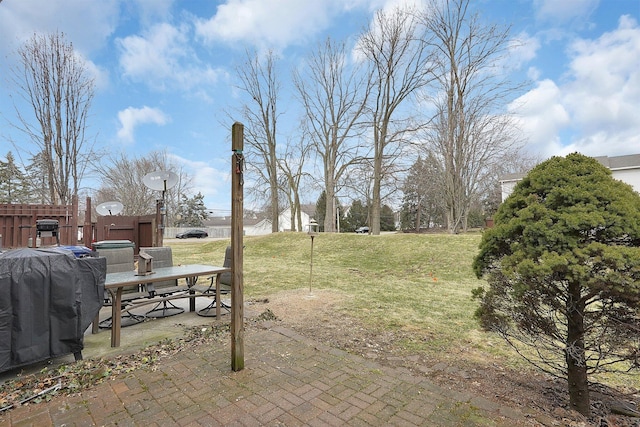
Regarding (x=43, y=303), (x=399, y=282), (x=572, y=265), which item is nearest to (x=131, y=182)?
(x=399, y=282)

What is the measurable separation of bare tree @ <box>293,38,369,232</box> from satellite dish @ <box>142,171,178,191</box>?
1191 centimetres

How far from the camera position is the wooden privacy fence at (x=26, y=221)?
300 inches

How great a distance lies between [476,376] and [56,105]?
11916 millimetres

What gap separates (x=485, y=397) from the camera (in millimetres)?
2254

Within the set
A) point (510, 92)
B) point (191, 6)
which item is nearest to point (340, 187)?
point (510, 92)

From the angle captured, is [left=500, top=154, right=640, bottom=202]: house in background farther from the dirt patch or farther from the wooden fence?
the wooden fence

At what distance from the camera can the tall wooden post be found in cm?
262

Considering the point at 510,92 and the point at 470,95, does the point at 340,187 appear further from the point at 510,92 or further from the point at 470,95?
the point at 510,92

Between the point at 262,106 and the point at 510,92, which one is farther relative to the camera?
the point at 262,106

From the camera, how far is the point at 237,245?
2664mm

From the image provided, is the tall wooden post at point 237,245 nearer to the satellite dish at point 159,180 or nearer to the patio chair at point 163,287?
the patio chair at point 163,287

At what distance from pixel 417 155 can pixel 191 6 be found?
1387 cm

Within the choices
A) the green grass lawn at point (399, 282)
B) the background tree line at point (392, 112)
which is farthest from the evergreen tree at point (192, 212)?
the green grass lawn at point (399, 282)

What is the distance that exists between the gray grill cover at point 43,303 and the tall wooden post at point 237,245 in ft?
4.66
